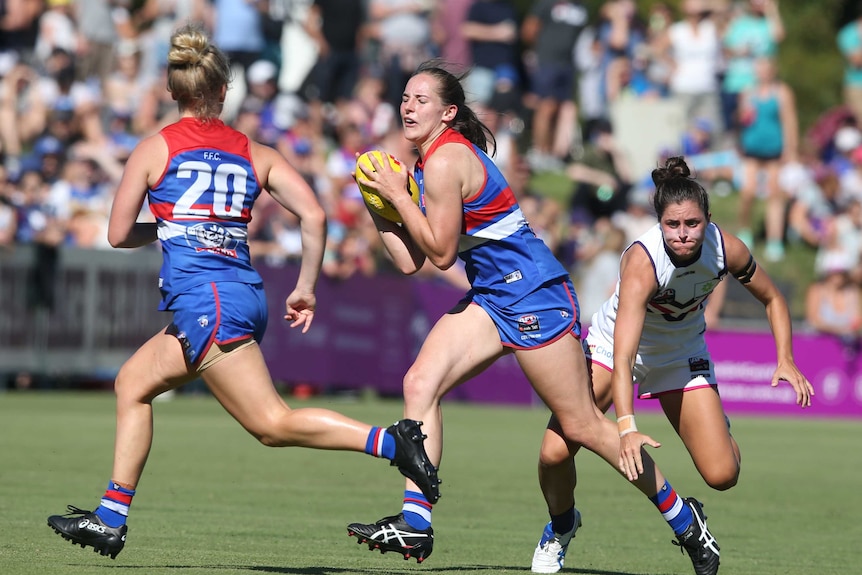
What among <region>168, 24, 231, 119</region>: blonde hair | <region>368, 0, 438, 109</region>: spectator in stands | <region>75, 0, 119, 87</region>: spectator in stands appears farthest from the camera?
<region>368, 0, 438, 109</region>: spectator in stands

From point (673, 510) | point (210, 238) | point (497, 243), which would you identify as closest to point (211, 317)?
point (210, 238)

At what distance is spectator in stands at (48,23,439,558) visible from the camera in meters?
6.42

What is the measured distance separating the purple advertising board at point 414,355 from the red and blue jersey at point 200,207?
36.2 feet

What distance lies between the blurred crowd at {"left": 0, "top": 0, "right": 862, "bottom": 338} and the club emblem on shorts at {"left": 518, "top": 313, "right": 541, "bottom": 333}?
10096 millimetres

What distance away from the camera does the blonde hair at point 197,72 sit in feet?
21.3

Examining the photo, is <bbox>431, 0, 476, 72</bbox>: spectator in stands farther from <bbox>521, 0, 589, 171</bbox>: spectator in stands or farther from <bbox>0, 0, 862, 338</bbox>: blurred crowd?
<bbox>521, 0, 589, 171</bbox>: spectator in stands

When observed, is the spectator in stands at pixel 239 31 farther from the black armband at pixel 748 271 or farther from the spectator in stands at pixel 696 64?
the black armband at pixel 748 271

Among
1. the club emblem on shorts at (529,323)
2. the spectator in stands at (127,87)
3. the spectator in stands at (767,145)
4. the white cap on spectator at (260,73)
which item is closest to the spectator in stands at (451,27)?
the white cap on spectator at (260,73)

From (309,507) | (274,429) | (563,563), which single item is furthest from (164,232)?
(309,507)

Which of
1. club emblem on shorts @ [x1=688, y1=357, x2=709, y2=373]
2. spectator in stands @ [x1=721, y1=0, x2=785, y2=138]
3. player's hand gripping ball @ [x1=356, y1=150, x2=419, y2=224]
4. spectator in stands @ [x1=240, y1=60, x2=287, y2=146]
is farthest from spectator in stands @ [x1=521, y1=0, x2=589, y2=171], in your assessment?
player's hand gripping ball @ [x1=356, y1=150, x2=419, y2=224]

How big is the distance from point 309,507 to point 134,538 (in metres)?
1.72

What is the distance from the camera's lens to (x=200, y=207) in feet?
21.2

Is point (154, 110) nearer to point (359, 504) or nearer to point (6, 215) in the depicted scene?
point (6, 215)

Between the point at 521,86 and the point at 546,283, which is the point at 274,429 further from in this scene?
the point at 521,86
